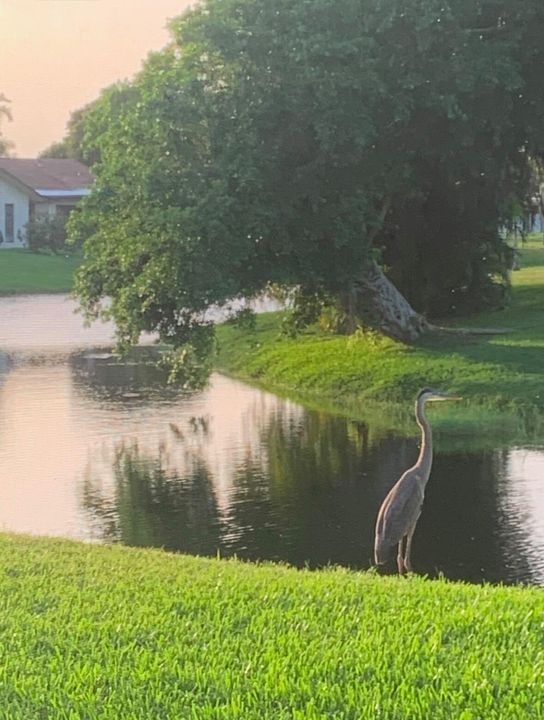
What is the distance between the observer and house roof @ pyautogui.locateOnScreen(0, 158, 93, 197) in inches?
3002

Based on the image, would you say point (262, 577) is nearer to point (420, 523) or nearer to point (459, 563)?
point (459, 563)

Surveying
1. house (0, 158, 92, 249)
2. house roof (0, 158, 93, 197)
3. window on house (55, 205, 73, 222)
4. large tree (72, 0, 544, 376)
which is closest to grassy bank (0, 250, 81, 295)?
house (0, 158, 92, 249)

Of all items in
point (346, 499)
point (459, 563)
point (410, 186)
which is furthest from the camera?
point (410, 186)

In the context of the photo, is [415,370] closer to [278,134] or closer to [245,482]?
[278,134]

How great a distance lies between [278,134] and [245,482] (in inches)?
290

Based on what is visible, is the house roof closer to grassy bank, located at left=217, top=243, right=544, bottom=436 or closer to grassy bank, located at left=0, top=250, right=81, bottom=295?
grassy bank, located at left=0, top=250, right=81, bottom=295

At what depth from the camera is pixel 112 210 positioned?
71.0 feet

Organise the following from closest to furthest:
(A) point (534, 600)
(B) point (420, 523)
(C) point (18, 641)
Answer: (C) point (18, 641) → (A) point (534, 600) → (B) point (420, 523)

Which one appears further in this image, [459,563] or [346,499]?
[346,499]

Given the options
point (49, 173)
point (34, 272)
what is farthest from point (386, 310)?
point (49, 173)

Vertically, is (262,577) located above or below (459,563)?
above

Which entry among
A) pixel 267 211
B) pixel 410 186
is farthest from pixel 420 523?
pixel 410 186

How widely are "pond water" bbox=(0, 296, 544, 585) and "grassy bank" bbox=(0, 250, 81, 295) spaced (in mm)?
31561

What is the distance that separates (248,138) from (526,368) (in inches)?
235
